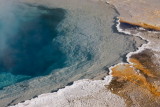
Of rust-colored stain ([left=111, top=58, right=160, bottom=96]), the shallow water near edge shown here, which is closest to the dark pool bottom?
the shallow water near edge

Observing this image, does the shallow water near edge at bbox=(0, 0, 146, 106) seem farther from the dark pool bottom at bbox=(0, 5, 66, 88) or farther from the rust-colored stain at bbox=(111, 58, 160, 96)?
the rust-colored stain at bbox=(111, 58, 160, 96)

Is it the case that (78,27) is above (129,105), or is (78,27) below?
above

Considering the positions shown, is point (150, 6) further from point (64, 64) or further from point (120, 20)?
point (64, 64)

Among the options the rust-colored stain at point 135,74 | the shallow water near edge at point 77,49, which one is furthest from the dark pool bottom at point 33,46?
the rust-colored stain at point 135,74

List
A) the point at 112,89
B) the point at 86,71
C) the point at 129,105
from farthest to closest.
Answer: the point at 86,71
the point at 112,89
the point at 129,105

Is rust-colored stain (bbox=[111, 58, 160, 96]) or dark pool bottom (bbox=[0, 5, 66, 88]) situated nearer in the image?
rust-colored stain (bbox=[111, 58, 160, 96])

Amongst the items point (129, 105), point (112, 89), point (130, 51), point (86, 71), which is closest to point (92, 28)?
point (130, 51)
